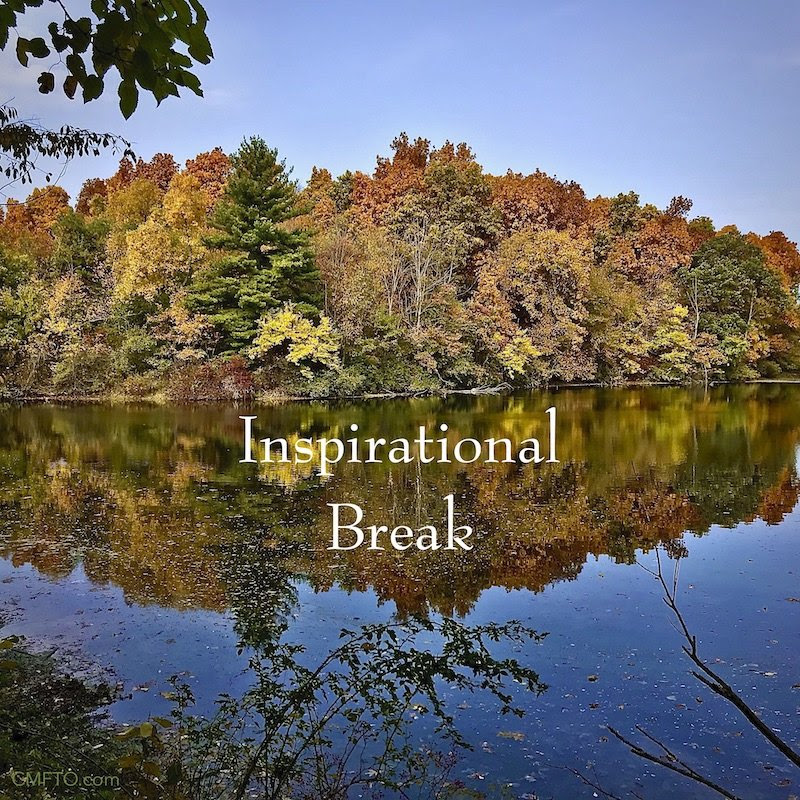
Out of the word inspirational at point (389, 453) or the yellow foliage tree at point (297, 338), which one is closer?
the word inspirational at point (389, 453)

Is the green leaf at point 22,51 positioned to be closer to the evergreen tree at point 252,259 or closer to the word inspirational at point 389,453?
the word inspirational at point 389,453

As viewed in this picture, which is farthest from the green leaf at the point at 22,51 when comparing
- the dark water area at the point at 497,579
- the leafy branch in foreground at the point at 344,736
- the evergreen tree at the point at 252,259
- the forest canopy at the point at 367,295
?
the evergreen tree at the point at 252,259

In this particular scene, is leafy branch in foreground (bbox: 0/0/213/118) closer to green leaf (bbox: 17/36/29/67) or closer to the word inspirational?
green leaf (bbox: 17/36/29/67)

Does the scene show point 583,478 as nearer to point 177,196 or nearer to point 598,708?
point 598,708

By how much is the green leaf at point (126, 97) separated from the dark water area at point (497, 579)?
80.0 inches

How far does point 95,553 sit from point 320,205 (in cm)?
3736

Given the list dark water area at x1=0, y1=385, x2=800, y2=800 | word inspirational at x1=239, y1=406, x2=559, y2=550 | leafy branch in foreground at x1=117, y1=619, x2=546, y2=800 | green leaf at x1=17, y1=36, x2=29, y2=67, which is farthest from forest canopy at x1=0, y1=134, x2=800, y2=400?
green leaf at x1=17, y1=36, x2=29, y2=67

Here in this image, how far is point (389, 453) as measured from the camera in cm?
1578

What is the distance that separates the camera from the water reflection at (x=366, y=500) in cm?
809

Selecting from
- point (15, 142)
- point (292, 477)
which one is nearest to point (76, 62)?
point (15, 142)

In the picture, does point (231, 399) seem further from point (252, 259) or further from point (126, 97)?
point (126, 97)

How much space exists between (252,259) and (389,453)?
1669 cm

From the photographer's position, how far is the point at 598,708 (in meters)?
5.03

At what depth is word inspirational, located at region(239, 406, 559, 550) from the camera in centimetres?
1010
